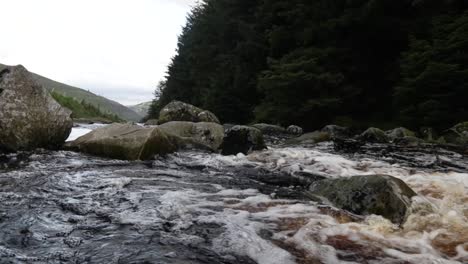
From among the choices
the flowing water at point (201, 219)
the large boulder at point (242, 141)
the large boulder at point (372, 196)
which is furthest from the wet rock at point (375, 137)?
the large boulder at point (372, 196)

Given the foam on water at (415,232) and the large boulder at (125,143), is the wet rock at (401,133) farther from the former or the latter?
the large boulder at (125,143)

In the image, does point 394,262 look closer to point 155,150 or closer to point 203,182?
point 203,182

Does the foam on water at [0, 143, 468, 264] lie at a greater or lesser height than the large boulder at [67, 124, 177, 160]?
lesser

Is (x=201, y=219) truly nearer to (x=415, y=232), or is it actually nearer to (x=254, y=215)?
(x=254, y=215)

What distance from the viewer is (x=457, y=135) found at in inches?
463

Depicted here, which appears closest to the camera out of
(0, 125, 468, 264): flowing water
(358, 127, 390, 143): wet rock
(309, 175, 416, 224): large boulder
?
(0, 125, 468, 264): flowing water

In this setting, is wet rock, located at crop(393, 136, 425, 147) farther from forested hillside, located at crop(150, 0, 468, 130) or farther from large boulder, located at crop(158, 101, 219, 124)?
large boulder, located at crop(158, 101, 219, 124)

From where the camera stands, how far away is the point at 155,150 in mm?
7734

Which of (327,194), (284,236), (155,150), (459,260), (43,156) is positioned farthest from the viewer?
(155,150)

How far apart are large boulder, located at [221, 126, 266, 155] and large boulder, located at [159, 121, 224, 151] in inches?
→ 12.8

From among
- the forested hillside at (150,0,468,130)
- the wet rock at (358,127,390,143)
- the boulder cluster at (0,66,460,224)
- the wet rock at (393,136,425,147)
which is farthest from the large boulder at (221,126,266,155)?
the forested hillside at (150,0,468,130)

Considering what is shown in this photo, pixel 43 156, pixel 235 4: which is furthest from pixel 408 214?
pixel 235 4

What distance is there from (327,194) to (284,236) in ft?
4.89

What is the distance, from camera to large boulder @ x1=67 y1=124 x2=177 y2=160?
735 centimetres
